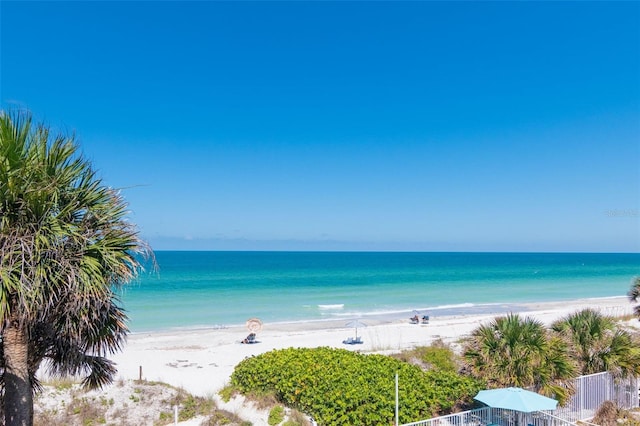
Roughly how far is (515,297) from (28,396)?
5223 cm

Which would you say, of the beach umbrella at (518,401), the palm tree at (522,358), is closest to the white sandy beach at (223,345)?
the beach umbrella at (518,401)

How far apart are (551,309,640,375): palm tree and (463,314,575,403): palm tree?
4.69 ft

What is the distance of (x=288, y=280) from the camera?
69875 millimetres

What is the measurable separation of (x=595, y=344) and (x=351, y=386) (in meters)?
6.79

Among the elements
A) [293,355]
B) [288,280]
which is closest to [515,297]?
[288,280]

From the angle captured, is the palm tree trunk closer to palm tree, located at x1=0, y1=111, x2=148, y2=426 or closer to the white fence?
palm tree, located at x1=0, y1=111, x2=148, y2=426

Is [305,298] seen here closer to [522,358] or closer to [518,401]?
[522,358]

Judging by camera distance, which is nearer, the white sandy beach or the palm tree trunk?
the palm tree trunk

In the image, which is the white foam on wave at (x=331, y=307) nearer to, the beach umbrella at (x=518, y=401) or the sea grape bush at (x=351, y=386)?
the sea grape bush at (x=351, y=386)

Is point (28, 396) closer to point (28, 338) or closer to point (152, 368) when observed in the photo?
point (28, 338)

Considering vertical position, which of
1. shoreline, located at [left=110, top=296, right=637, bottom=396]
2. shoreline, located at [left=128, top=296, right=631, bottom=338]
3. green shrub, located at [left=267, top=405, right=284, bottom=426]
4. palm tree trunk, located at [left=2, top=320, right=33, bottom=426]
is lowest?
shoreline, located at [left=128, top=296, right=631, bottom=338]

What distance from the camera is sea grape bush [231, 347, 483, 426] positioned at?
9.59 m

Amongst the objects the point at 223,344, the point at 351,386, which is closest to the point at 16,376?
the point at 351,386

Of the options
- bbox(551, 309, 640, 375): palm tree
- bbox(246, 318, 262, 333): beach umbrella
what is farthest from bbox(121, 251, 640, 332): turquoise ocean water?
bbox(551, 309, 640, 375): palm tree
